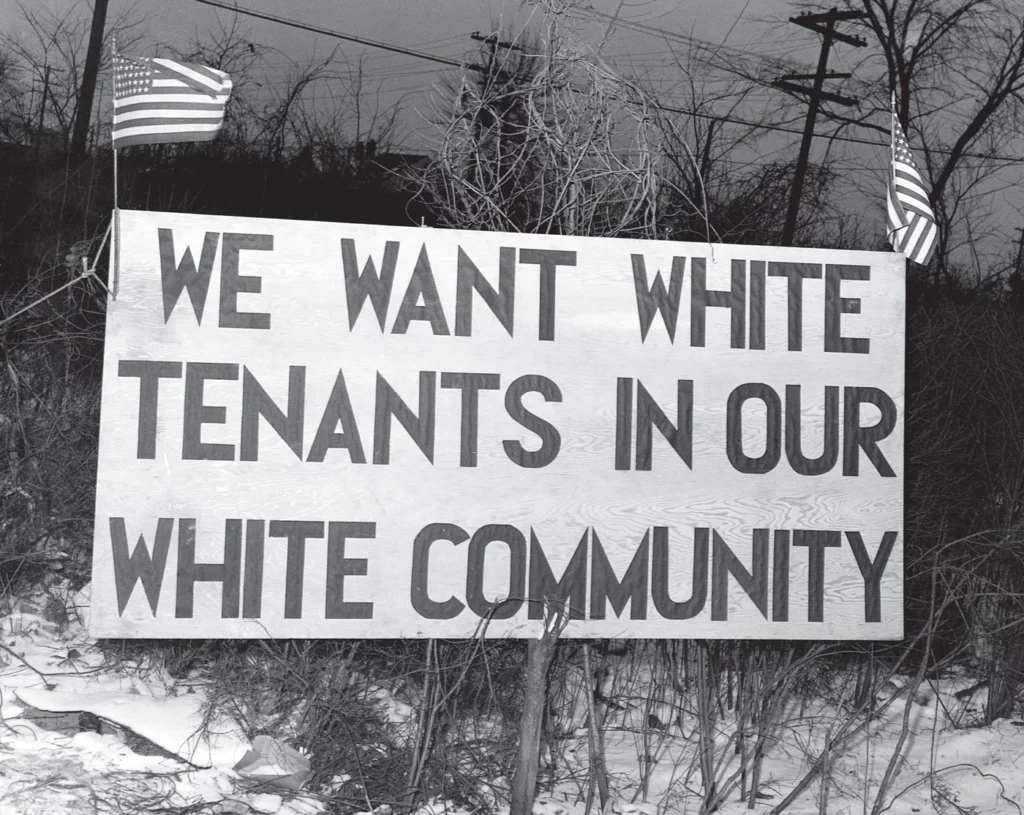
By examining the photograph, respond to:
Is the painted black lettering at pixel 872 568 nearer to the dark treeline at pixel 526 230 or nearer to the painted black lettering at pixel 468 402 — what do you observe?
the dark treeline at pixel 526 230

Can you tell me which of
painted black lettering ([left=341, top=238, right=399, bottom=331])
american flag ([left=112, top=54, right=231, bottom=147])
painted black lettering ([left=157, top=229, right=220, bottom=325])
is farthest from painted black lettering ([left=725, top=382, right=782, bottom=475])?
american flag ([left=112, top=54, right=231, bottom=147])

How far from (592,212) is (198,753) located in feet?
11.1

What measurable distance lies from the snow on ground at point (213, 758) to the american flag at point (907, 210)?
216 cm

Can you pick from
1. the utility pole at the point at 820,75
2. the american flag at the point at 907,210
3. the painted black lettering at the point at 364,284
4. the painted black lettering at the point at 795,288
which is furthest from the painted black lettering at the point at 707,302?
the utility pole at the point at 820,75

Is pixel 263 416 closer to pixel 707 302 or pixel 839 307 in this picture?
pixel 707 302

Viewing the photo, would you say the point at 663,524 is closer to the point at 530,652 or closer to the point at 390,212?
the point at 530,652

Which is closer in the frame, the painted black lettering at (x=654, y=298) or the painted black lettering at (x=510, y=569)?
the painted black lettering at (x=510, y=569)

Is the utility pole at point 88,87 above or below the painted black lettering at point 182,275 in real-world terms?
above

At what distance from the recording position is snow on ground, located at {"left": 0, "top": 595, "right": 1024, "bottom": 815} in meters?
4.67

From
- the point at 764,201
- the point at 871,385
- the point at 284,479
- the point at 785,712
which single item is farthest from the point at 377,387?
the point at 764,201

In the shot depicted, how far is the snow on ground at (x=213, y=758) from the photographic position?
467cm

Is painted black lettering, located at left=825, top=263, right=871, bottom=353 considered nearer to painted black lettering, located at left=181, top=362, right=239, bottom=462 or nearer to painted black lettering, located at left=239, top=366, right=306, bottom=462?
painted black lettering, located at left=239, top=366, right=306, bottom=462

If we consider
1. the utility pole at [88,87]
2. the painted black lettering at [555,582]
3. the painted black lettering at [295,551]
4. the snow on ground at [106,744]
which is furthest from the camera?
the utility pole at [88,87]

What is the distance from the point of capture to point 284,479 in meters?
3.90
